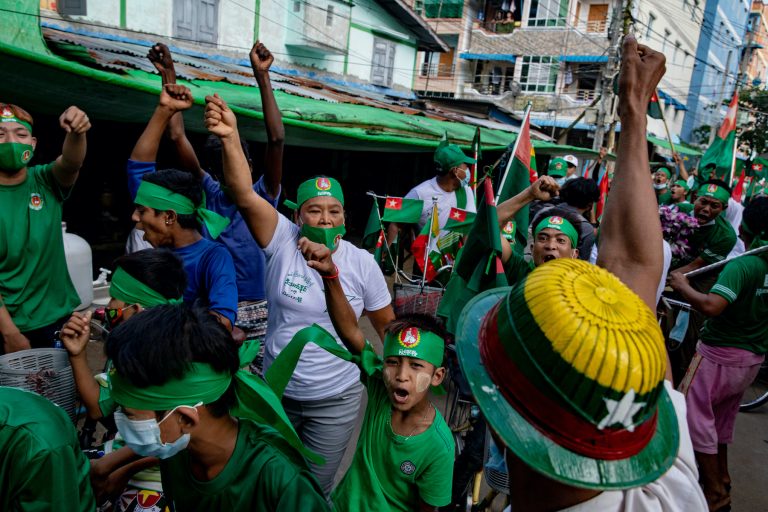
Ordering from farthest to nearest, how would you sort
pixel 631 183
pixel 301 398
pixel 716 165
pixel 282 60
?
pixel 282 60 → pixel 716 165 → pixel 301 398 → pixel 631 183

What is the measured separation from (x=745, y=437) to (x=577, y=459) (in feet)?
16.6

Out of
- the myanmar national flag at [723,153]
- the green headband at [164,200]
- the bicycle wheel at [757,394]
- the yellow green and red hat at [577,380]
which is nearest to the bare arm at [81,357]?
the green headband at [164,200]

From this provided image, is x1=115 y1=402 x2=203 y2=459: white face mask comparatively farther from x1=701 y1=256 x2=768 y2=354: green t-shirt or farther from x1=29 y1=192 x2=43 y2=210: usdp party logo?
x1=701 y1=256 x2=768 y2=354: green t-shirt

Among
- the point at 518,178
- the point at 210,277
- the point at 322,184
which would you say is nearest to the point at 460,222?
the point at 518,178

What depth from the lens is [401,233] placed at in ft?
18.1

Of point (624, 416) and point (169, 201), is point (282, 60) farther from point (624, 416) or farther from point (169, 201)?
point (624, 416)

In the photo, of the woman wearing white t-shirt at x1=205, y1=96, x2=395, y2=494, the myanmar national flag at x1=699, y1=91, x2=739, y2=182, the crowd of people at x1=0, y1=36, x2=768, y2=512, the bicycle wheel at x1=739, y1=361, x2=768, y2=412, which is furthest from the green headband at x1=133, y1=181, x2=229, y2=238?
the myanmar national flag at x1=699, y1=91, x2=739, y2=182

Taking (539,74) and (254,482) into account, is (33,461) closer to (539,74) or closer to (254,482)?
(254,482)

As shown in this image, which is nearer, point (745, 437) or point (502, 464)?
point (502, 464)

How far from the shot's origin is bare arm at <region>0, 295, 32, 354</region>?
262cm

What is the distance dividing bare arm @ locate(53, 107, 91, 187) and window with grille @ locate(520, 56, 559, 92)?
30270 mm

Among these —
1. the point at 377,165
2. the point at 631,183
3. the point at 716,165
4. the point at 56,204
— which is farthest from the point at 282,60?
the point at 631,183

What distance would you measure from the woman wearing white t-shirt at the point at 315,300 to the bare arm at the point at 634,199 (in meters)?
1.38

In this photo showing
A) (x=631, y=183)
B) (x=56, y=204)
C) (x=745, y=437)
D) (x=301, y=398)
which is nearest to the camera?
(x=631, y=183)
